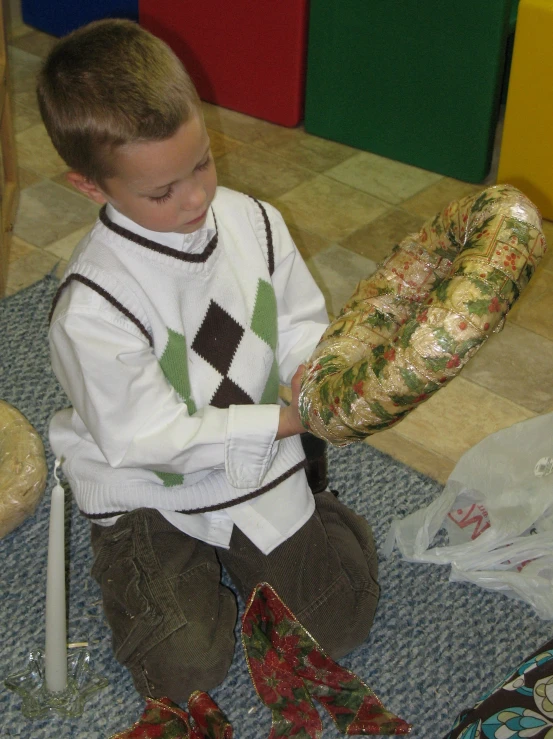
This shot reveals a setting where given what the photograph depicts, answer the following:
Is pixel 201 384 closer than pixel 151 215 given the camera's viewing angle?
No

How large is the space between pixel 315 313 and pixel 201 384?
8.0 inches

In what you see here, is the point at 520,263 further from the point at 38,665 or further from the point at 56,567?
the point at 38,665

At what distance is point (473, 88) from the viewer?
2.18m

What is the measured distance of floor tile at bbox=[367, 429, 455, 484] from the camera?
154 centimetres

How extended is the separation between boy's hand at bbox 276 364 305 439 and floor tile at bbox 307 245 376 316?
0.88 metres

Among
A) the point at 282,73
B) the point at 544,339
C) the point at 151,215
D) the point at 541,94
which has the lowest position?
the point at 544,339

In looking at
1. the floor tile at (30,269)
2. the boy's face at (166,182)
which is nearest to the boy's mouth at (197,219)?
the boy's face at (166,182)

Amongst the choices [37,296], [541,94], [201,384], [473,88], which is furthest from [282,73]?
[201,384]

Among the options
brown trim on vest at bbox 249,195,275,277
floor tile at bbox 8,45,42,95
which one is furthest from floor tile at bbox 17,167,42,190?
brown trim on vest at bbox 249,195,275,277

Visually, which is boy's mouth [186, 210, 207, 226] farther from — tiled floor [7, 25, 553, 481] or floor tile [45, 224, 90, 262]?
floor tile [45, 224, 90, 262]

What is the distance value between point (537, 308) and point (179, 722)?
3.84 ft

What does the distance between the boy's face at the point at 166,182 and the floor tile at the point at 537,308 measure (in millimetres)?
1043

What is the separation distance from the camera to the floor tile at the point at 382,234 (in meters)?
2.10

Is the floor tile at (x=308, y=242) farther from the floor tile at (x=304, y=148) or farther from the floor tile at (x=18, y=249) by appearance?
the floor tile at (x=18, y=249)
